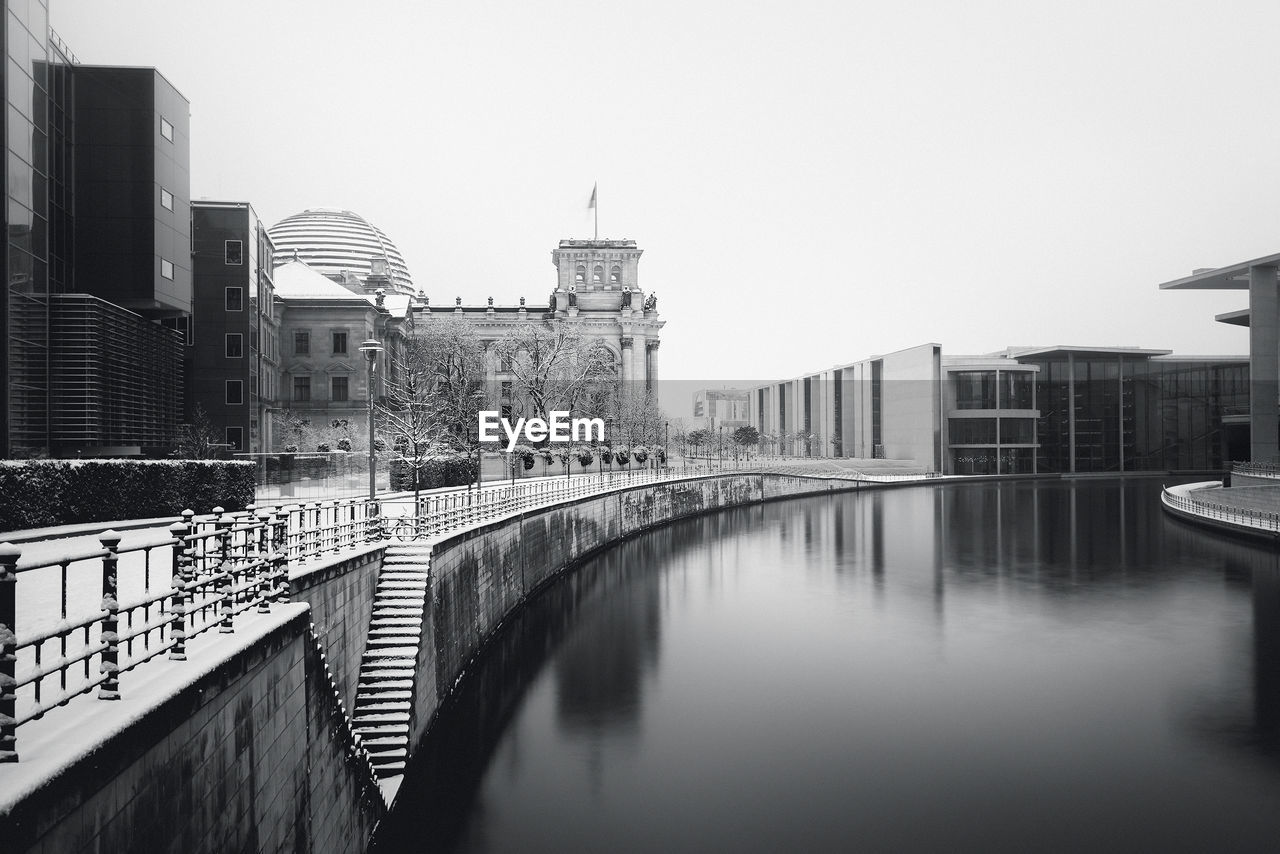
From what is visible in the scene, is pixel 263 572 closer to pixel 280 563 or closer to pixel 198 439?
pixel 280 563

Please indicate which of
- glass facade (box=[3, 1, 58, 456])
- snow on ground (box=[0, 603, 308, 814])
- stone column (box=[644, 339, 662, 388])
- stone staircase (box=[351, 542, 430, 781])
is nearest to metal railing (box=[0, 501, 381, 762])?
snow on ground (box=[0, 603, 308, 814])

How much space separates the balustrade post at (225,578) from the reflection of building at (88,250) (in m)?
19.7

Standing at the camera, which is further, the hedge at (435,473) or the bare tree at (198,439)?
the hedge at (435,473)

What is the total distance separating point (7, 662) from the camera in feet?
17.4

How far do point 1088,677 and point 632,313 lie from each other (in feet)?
277

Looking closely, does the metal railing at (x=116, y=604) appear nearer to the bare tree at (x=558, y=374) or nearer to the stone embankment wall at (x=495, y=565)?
the stone embankment wall at (x=495, y=565)

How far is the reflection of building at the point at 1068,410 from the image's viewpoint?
110562 mm

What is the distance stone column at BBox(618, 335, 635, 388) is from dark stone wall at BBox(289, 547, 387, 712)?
8600 cm

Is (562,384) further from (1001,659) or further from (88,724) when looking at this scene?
(88,724)

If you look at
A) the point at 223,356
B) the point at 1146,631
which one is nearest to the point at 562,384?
the point at 223,356

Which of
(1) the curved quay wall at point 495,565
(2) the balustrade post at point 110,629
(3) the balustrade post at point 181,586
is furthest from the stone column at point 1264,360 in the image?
(2) the balustrade post at point 110,629

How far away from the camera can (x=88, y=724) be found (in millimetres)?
5945

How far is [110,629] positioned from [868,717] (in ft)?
59.2

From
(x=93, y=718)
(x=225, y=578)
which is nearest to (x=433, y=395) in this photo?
(x=225, y=578)
